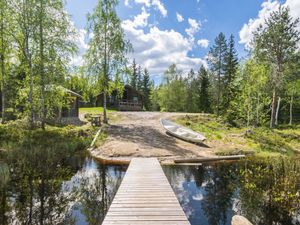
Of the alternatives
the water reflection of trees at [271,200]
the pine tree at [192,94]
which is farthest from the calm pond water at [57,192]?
the pine tree at [192,94]

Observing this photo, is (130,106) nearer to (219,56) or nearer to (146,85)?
(219,56)

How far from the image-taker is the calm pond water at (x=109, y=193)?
6.18 metres

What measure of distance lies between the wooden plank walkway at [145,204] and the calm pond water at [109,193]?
0.89 meters

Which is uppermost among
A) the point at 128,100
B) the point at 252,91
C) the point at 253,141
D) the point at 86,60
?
the point at 86,60

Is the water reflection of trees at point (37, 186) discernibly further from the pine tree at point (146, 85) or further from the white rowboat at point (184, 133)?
the pine tree at point (146, 85)

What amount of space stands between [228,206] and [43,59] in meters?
15.7

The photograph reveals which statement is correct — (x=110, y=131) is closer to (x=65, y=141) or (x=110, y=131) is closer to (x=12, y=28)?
(x=65, y=141)

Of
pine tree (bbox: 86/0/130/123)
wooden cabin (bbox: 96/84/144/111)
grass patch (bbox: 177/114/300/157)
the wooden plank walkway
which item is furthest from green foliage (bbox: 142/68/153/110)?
the wooden plank walkway

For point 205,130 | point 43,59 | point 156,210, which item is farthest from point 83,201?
point 205,130

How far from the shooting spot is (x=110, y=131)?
1877 centimetres

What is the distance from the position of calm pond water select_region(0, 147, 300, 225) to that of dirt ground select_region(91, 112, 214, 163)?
87.0 inches

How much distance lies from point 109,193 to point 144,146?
286 inches

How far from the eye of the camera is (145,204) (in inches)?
214

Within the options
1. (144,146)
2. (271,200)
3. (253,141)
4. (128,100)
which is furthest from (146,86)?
(271,200)
